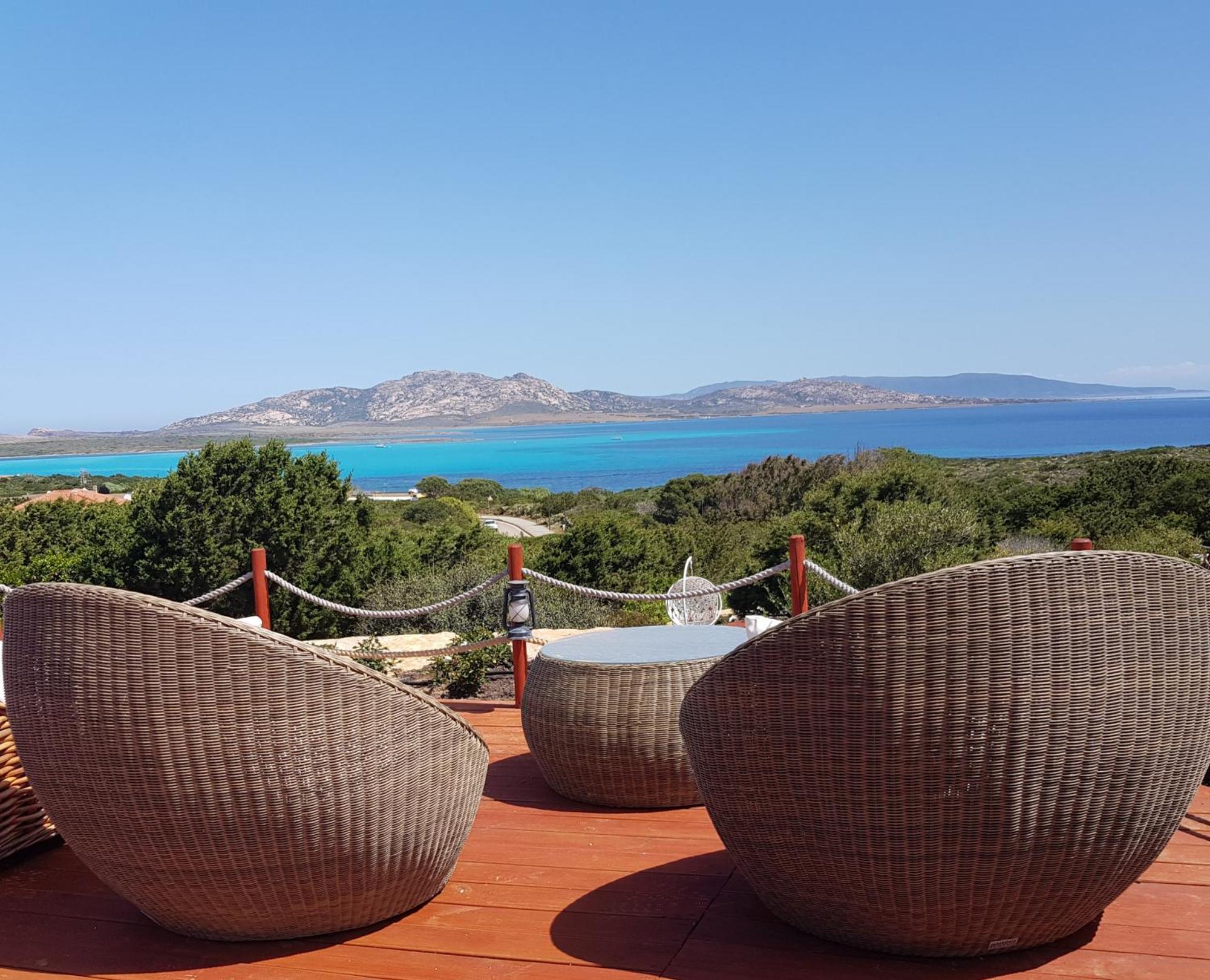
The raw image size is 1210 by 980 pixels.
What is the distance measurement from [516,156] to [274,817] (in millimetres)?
36113

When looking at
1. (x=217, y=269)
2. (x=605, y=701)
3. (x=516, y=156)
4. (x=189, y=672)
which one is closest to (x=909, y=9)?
(x=516, y=156)

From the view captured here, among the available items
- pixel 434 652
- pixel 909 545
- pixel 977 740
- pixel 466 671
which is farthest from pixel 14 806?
pixel 909 545

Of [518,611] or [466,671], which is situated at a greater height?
[518,611]

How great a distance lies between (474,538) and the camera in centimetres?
1588

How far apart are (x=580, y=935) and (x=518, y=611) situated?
317cm

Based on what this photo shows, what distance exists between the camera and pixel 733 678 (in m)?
2.16

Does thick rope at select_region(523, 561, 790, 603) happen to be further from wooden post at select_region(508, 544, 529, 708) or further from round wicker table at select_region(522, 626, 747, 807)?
round wicker table at select_region(522, 626, 747, 807)

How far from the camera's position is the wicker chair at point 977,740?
1.89 m

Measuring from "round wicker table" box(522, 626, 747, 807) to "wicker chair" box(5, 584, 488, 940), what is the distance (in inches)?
44.7

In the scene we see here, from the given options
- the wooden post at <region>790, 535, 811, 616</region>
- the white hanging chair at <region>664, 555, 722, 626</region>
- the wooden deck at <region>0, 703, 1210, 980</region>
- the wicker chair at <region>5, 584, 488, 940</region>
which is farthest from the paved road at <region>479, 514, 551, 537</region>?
the wicker chair at <region>5, 584, 488, 940</region>

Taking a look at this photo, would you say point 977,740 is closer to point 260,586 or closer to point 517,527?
point 260,586

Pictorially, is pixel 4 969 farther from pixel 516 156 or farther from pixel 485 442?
pixel 485 442

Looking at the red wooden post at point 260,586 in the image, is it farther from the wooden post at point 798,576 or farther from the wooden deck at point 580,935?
the wooden post at point 798,576

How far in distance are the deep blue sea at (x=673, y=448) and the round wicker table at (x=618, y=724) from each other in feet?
187
